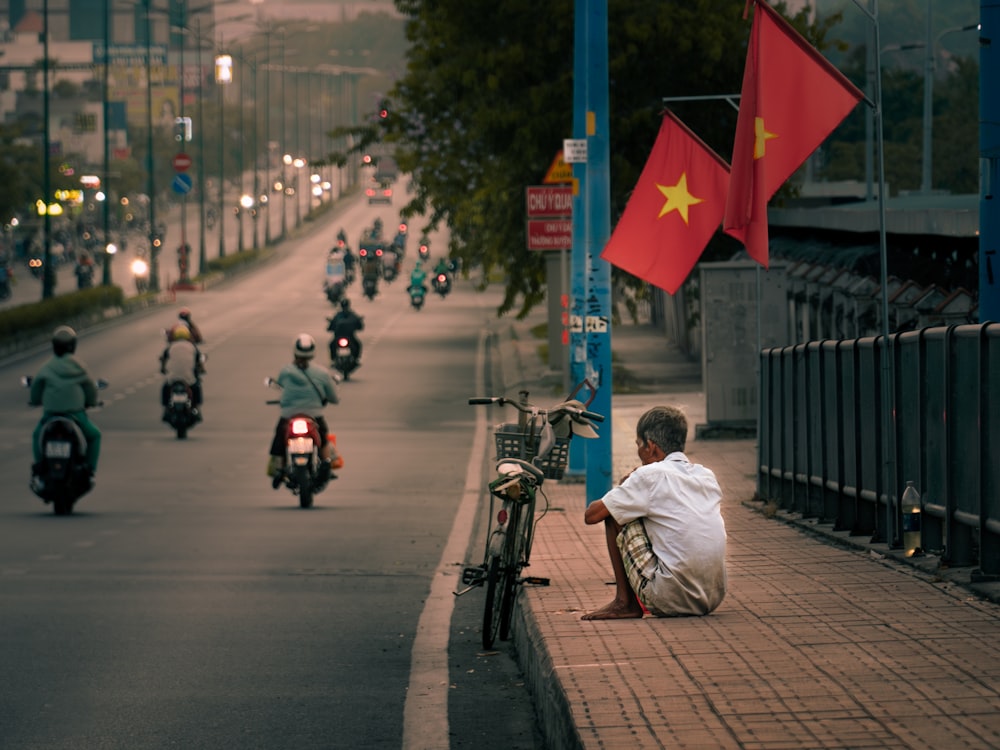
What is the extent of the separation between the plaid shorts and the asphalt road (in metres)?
0.76

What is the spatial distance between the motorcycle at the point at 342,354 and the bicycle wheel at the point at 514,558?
90.1 ft

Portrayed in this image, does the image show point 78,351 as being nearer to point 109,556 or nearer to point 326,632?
point 109,556

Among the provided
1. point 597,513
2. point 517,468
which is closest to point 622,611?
point 597,513

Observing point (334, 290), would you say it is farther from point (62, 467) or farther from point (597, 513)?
point (597, 513)

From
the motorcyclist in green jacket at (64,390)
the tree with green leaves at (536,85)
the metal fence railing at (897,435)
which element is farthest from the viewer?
the tree with green leaves at (536,85)

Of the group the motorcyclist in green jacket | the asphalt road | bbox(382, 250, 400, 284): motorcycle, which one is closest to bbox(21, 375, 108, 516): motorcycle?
the motorcyclist in green jacket

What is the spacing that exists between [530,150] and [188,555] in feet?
62.2

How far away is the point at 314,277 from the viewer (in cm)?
9362

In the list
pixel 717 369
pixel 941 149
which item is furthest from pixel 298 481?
pixel 941 149

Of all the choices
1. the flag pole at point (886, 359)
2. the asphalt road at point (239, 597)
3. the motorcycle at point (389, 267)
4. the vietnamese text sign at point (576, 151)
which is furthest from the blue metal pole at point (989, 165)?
the motorcycle at point (389, 267)

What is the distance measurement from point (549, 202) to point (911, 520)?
40.5ft

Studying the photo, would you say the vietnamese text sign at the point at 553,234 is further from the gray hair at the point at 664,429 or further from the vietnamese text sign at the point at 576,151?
the gray hair at the point at 664,429

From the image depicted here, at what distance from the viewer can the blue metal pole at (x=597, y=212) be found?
16641 millimetres

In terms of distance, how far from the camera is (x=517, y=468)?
9.84 m
